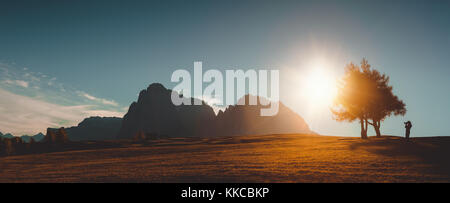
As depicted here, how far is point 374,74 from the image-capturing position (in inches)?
1863

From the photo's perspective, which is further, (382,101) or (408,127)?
(382,101)

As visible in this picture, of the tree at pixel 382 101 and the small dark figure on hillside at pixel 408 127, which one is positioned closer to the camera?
the small dark figure on hillside at pixel 408 127

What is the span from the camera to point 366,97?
153ft

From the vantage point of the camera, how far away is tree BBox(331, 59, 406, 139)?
46656 mm

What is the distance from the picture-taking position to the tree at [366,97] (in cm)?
4666

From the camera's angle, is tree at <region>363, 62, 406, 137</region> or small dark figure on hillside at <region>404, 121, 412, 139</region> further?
tree at <region>363, 62, 406, 137</region>
